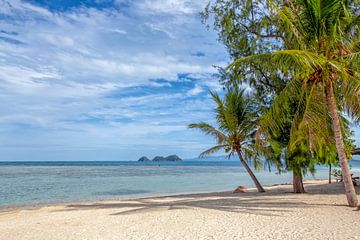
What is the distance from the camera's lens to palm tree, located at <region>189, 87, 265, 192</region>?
14070 millimetres

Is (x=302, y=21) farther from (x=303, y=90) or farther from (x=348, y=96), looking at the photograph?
(x=348, y=96)

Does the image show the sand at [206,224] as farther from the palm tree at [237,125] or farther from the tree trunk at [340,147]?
the palm tree at [237,125]

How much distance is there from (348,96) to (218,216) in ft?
15.6

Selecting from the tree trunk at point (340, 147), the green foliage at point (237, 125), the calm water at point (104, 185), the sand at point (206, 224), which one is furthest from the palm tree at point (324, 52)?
the calm water at point (104, 185)

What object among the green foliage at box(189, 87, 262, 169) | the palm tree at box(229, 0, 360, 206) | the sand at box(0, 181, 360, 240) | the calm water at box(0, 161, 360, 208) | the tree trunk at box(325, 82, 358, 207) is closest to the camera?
the sand at box(0, 181, 360, 240)

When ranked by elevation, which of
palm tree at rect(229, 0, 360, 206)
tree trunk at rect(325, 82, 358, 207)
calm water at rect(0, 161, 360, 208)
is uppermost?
palm tree at rect(229, 0, 360, 206)

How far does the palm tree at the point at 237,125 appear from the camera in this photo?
46.2 ft

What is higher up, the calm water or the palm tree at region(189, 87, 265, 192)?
the palm tree at region(189, 87, 265, 192)

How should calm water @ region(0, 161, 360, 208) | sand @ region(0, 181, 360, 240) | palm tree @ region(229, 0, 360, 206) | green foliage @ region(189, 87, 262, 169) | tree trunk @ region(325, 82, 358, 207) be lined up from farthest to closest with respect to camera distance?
calm water @ region(0, 161, 360, 208), green foliage @ region(189, 87, 262, 169), tree trunk @ region(325, 82, 358, 207), palm tree @ region(229, 0, 360, 206), sand @ region(0, 181, 360, 240)

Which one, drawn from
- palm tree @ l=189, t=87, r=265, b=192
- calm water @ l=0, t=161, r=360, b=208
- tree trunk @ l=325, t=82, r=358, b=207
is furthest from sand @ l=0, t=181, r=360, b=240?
calm water @ l=0, t=161, r=360, b=208

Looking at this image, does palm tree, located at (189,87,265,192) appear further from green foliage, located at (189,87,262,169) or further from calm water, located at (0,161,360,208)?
calm water, located at (0,161,360,208)

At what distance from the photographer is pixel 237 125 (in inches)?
556

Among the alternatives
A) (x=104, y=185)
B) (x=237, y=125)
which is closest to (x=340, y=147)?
(x=237, y=125)

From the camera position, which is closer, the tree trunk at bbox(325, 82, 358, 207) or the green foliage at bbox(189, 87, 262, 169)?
the tree trunk at bbox(325, 82, 358, 207)
